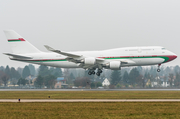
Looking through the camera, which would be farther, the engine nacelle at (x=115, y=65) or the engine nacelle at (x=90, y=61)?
the engine nacelle at (x=90, y=61)

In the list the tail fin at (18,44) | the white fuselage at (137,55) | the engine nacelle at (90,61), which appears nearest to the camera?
the white fuselage at (137,55)

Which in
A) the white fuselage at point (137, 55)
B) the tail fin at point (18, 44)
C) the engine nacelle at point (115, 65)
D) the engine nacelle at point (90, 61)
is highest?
the tail fin at point (18, 44)

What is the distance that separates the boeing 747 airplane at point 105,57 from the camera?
54844mm

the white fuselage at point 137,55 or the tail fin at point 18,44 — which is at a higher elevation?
the tail fin at point 18,44

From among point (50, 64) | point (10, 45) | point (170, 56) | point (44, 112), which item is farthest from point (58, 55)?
point (44, 112)

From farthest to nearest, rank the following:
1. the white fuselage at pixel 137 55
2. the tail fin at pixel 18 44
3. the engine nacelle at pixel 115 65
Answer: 1. the tail fin at pixel 18 44
2. the white fuselage at pixel 137 55
3. the engine nacelle at pixel 115 65

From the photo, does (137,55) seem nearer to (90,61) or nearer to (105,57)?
(105,57)

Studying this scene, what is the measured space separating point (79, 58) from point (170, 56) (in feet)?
61.1

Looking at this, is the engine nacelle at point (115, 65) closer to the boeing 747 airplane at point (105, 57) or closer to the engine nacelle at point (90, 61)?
the boeing 747 airplane at point (105, 57)

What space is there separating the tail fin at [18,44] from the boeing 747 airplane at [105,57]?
5.12 feet

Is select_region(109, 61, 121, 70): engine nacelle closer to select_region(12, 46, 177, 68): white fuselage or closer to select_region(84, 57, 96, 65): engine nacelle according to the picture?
select_region(12, 46, 177, 68): white fuselage

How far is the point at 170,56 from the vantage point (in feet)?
183

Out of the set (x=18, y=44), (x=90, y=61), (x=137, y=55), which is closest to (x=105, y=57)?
(x=90, y=61)

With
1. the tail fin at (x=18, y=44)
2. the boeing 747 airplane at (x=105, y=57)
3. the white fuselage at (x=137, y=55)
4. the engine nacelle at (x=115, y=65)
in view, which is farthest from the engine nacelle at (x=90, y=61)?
the tail fin at (x=18, y=44)
